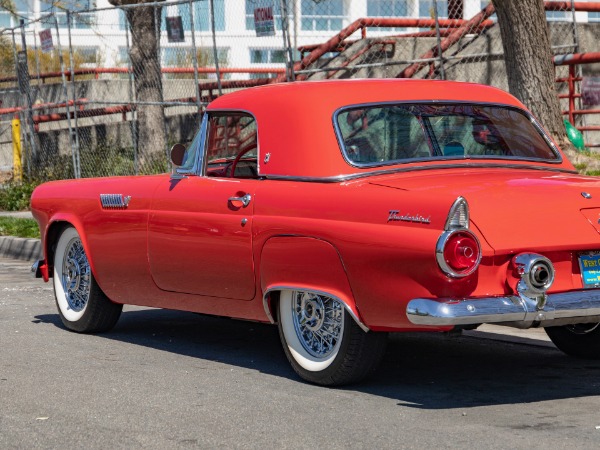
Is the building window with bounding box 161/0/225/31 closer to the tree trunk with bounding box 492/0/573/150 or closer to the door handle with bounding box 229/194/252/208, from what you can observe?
the tree trunk with bounding box 492/0/573/150

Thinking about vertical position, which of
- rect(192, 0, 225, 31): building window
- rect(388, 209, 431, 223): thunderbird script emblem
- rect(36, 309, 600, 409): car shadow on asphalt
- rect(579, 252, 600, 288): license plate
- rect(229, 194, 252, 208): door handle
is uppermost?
rect(192, 0, 225, 31): building window

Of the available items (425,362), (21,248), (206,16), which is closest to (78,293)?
(425,362)

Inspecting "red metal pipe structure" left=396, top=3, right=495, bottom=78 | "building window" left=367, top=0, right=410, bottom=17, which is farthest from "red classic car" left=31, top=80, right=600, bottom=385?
"building window" left=367, top=0, right=410, bottom=17

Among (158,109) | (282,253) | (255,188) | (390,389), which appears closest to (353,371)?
(390,389)

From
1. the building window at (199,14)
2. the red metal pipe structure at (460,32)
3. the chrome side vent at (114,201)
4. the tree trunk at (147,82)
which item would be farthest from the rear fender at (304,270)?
the red metal pipe structure at (460,32)

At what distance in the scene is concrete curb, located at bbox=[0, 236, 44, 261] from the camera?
46.3 feet

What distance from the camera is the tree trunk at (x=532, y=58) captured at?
13938 millimetres

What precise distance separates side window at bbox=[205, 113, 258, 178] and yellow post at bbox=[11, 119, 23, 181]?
45.7 feet

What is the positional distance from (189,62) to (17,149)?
3619 millimetres

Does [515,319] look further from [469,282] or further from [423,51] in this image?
[423,51]

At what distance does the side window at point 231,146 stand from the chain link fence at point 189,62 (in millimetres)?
6540

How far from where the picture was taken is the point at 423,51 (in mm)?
20922

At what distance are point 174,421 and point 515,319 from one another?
62.9 inches

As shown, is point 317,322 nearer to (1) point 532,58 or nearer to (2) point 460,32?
(1) point 532,58
